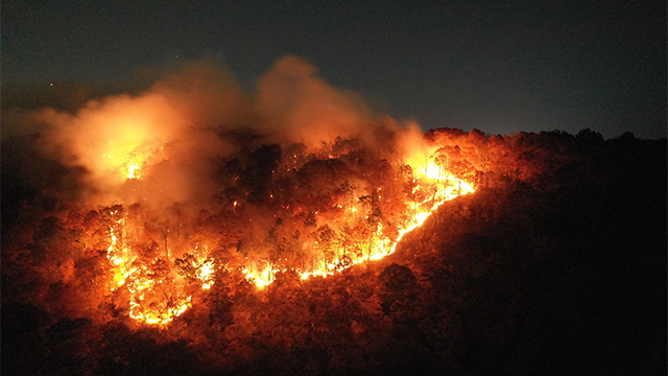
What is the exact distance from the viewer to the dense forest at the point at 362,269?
1297cm

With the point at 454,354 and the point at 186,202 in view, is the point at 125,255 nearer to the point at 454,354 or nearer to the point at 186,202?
the point at 186,202

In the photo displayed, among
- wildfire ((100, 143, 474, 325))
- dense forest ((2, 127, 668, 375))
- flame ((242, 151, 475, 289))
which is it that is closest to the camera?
dense forest ((2, 127, 668, 375))

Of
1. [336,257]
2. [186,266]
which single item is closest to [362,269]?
[336,257]

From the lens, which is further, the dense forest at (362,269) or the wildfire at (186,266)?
the wildfire at (186,266)

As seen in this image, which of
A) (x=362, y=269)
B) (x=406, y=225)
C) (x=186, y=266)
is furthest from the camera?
(x=406, y=225)

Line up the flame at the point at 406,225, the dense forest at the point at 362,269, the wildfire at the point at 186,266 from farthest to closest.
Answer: the flame at the point at 406,225 < the wildfire at the point at 186,266 < the dense forest at the point at 362,269

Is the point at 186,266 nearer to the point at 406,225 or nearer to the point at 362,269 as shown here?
the point at 362,269

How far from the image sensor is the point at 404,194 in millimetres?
21188

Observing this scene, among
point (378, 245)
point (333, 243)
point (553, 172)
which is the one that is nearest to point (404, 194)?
point (378, 245)

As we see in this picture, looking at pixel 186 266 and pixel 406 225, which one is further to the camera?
pixel 406 225

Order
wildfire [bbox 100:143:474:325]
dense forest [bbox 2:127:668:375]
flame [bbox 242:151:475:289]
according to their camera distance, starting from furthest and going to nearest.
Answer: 1. flame [bbox 242:151:475:289]
2. wildfire [bbox 100:143:474:325]
3. dense forest [bbox 2:127:668:375]

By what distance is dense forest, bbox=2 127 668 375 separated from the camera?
12969mm

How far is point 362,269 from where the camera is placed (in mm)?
17312

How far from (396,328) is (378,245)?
16.5ft
